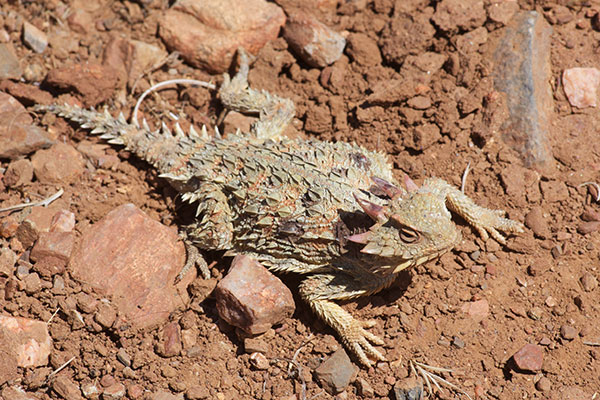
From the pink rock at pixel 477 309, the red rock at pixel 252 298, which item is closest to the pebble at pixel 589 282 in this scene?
the pink rock at pixel 477 309

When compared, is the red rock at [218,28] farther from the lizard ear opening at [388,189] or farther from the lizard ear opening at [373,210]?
the lizard ear opening at [373,210]

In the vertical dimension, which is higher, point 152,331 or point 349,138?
point 349,138

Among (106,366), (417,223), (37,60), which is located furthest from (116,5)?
(417,223)

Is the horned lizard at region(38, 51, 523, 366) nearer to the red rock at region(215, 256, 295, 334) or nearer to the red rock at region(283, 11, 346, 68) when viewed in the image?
the red rock at region(215, 256, 295, 334)

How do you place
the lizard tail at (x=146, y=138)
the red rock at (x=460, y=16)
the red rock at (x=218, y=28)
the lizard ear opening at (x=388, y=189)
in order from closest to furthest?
the lizard ear opening at (x=388, y=189) → the lizard tail at (x=146, y=138) → the red rock at (x=460, y=16) → the red rock at (x=218, y=28)

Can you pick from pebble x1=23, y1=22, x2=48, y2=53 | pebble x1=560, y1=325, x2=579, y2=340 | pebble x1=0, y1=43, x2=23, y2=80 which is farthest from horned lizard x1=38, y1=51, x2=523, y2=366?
pebble x1=23, y1=22, x2=48, y2=53

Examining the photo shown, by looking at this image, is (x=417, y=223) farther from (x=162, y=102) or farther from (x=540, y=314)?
(x=162, y=102)

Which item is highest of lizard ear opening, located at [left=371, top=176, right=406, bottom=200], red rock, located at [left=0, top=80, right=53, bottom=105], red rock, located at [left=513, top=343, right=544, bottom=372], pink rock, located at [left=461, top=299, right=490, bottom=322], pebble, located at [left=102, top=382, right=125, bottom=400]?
lizard ear opening, located at [left=371, top=176, right=406, bottom=200]
